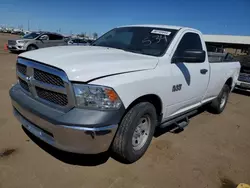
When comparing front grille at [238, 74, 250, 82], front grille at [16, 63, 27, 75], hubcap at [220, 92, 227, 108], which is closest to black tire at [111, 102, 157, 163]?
front grille at [16, 63, 27, 75]

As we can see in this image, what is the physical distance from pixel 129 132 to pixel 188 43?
2146 millimetres

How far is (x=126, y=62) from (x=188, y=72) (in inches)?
53.5

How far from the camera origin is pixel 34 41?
52.2ft

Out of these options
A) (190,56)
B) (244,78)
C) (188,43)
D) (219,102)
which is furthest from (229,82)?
(244,78)

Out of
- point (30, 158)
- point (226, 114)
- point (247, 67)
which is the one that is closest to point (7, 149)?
point (30, 158)

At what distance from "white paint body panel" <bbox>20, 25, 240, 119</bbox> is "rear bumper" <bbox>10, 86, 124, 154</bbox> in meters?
0.39

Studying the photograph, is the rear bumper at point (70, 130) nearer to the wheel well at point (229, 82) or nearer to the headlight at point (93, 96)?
the headlight at point (93, 96)

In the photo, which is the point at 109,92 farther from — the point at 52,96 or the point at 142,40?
the point at 142,40

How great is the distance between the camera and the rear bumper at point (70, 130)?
2.31m

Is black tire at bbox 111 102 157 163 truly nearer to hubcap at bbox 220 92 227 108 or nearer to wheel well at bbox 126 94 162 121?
wheel well at bbox 126 94 162 121

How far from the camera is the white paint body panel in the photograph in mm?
2451

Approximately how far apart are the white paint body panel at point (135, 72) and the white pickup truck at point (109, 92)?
0.03 ft

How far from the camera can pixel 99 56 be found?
9.56ft

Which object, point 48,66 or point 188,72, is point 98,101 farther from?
point 188,72
